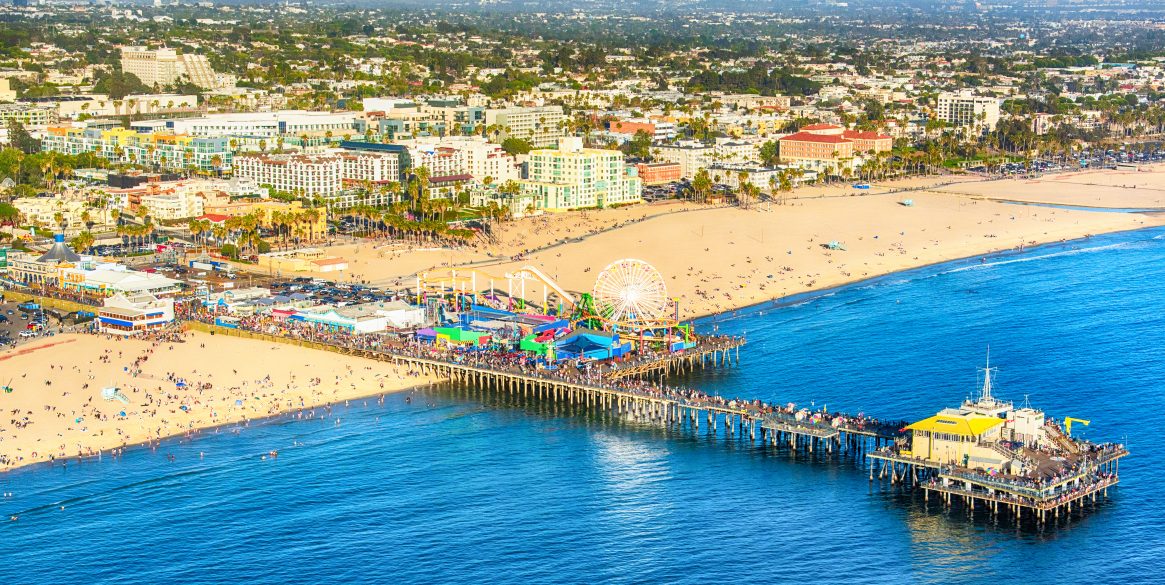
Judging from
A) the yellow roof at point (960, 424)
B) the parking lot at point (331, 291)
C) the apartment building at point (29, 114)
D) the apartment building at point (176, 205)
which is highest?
the apartment building at point (29, 114)

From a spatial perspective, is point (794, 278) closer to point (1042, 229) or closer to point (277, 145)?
point (1042, 229)

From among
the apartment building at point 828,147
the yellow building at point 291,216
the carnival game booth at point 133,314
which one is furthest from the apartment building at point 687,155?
the carnival game booth at point 133,314

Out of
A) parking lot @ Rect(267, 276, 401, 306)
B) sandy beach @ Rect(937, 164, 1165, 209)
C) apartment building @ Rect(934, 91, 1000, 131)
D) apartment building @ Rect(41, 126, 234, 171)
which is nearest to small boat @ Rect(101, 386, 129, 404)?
parking lot @ Rect(267, 276, 401, 306)

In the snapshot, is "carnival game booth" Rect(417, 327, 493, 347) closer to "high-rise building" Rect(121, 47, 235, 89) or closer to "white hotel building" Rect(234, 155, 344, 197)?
"white hotel building" Rect(234, 155, 344, 197)

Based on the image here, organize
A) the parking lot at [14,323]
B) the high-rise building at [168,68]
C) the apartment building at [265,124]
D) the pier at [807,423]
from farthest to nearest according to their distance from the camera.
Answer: the high-rise building at [168,68] → the apartment building at [265,124] → the parking lot at [14,323] → the pier at [807,423]

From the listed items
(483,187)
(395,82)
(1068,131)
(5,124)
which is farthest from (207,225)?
(1068,131)

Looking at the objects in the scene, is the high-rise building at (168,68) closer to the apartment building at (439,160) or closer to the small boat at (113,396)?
the apartment building at (439,160)
